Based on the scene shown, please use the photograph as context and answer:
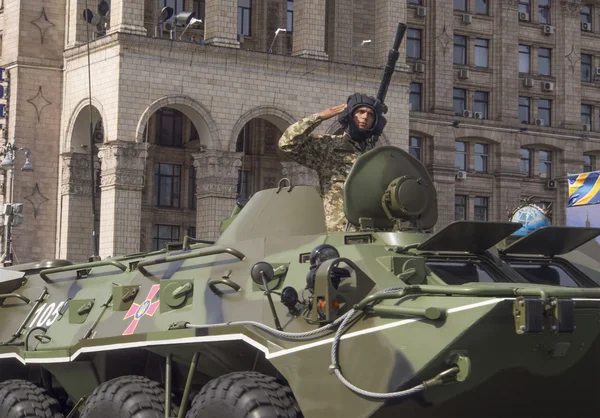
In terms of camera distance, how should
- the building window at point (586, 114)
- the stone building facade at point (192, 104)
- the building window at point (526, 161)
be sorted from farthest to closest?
the building window at point (586, 114) → the building window at point (526, 161) → the stone building facade at point (192, 104)

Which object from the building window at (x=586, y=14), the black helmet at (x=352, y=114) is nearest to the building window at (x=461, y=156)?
the building window at (x=586, y=14)

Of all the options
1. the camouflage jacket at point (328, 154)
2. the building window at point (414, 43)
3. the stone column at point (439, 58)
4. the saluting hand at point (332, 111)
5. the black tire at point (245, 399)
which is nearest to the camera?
the black tire at point (245, 399)

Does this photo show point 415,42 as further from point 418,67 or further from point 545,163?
point 545,163

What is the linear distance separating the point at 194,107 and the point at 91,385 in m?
27.9

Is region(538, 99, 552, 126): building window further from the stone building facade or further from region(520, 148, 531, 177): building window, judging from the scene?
the stone building facade

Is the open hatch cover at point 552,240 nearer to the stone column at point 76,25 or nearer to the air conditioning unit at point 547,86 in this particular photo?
the stone column at point 76,25

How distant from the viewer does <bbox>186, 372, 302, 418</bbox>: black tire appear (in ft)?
32.0

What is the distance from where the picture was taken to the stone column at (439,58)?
57.5 m

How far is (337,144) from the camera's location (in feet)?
39.6

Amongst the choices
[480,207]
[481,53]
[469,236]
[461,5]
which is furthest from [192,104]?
[469,236]

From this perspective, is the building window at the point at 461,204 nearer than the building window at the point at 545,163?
Yes

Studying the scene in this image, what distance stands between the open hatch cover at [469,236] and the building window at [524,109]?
51.6 metres

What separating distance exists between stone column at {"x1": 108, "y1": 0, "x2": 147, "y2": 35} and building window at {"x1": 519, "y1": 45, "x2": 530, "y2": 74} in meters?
27.3

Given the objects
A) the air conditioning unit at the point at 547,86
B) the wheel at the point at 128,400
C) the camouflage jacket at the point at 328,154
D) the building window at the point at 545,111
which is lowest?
the wheel at the point at 128,400
